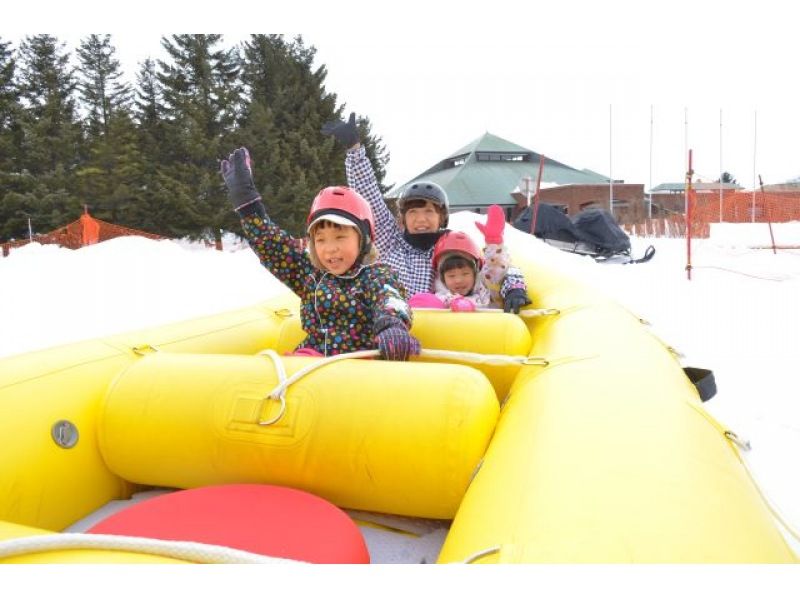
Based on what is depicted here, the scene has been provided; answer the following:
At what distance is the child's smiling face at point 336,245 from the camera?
222 centimetres

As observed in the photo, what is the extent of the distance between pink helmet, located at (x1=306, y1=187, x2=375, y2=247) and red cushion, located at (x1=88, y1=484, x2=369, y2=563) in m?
1.10

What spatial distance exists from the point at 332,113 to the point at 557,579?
22582 mm

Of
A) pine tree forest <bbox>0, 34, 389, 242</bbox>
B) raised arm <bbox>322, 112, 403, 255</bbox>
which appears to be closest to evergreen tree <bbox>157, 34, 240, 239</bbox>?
pine tree forest <bbox>0, 34, 389, 242</bbox>

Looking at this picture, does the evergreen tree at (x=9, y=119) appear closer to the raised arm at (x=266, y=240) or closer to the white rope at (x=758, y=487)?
the raised arm at (x=266, y=240)

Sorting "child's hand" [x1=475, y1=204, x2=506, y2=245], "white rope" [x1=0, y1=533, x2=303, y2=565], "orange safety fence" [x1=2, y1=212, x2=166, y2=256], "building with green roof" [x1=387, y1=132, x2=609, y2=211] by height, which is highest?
"building with green roof" [x1=387, y1=132, x2=609, y2=211]

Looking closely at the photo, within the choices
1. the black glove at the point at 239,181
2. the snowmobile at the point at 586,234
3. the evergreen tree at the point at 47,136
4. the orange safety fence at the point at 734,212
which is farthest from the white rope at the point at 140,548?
the evergreen tree at the point at 47,136

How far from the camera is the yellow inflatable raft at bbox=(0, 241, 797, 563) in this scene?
93cm

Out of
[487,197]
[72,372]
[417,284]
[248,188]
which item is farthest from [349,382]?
[487,197]

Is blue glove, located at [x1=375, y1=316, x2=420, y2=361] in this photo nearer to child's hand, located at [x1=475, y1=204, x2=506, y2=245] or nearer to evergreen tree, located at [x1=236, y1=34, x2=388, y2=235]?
child's hand, located at [x1=475, y1=204, x2=506, y2=245]

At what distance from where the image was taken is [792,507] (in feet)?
5.82

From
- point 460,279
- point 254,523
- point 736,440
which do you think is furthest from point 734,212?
point 254,523

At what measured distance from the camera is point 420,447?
54.0 inches

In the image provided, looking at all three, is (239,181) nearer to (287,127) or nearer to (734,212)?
(287,127)

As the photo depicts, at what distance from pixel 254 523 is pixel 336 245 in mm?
1206
